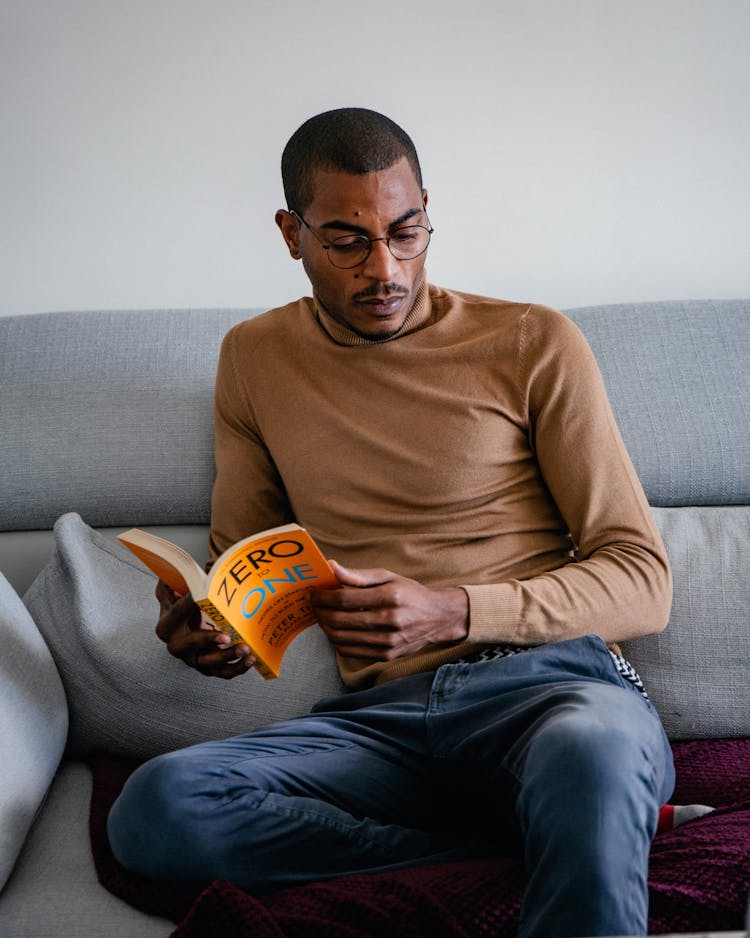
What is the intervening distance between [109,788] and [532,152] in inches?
55.0

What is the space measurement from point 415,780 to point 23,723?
0.52 meters

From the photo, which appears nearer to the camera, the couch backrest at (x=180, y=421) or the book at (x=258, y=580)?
the book at (x=258, y=580)

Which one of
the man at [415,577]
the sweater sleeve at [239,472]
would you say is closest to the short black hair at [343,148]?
the man at [415,577]

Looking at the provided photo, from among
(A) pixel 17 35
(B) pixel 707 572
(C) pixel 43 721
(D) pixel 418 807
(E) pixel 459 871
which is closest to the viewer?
(E) pixel 459 871

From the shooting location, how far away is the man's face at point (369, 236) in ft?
4.62

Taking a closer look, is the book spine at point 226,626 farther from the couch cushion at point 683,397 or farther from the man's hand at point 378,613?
the couch cushion at point 683,397

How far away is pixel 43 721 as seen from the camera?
1.40 m

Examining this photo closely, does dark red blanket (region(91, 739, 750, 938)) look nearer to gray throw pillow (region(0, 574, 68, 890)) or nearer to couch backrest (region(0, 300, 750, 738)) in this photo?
gray throw pillow (region(0, 574, 68, 890))

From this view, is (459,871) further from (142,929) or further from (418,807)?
(142,929)

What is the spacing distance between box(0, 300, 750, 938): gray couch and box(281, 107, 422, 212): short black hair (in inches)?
15.9

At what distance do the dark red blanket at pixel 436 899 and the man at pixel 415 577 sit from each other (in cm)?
5

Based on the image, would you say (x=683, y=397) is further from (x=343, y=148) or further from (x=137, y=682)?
(x=137, y=682)

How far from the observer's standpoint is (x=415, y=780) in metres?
1.24

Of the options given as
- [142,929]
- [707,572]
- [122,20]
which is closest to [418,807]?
[142,929]
